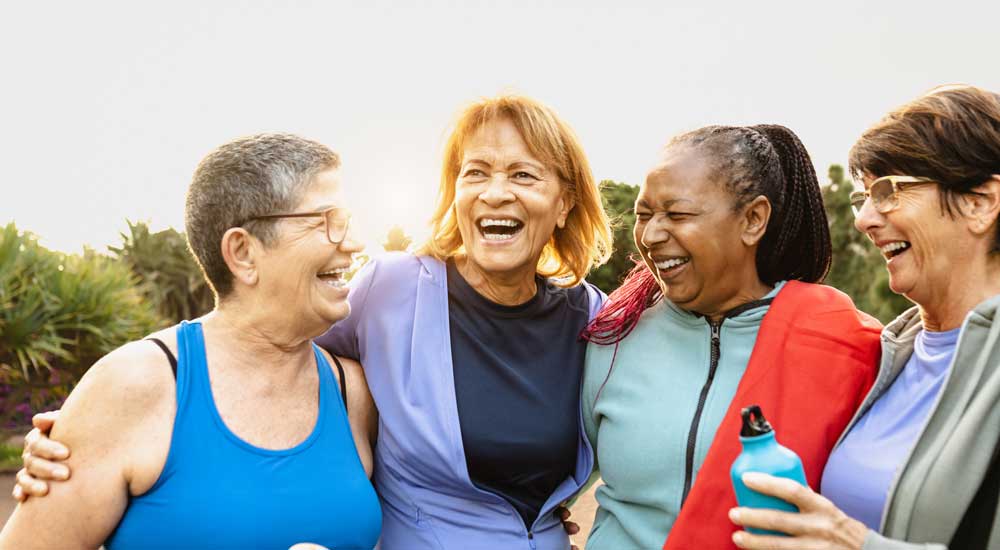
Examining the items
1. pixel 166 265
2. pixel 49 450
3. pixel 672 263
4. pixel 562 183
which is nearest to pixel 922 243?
pixel 672 263

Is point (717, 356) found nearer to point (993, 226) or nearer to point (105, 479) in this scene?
point (993, 226)

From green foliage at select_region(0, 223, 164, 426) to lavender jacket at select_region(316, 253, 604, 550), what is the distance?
8.32m

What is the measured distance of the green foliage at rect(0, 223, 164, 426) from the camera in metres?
10.1

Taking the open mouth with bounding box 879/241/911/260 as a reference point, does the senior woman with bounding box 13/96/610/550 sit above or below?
below

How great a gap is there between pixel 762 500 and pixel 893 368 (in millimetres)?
739

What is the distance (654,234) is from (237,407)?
1.42m

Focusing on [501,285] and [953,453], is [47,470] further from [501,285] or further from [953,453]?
[953,453]

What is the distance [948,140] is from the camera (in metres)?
2.42

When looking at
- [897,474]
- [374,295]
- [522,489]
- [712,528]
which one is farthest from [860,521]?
[374,295]

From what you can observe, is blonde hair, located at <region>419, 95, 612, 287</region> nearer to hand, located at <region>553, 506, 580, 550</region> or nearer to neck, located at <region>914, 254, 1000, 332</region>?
hand, located at <region>553, 506, 580, 550</region>

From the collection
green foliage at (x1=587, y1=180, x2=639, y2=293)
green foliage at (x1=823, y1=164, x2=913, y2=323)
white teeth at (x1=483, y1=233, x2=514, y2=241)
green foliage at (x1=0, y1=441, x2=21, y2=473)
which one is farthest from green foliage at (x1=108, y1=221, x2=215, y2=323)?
white teeth at (x1=483, y1=233, x2=514, y2=241)

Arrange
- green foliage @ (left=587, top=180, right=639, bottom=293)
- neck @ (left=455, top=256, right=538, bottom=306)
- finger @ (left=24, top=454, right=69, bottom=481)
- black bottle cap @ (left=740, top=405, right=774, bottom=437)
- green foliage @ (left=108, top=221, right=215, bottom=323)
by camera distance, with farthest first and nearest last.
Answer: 1. green foliage @ (left=108, top=221, right=215, bottom=323)
2. green foliage @ (left=587, top=180, right=639, bottom=293)
3. neck @ (left=455, top=256, right=538, bottom=306)
4. finger @ (left=24, top=454, right=69, bottom=481)
5. black bottle cap @ (left=740, top=405, right=774, bottom=437)

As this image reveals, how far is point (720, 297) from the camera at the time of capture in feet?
9.44

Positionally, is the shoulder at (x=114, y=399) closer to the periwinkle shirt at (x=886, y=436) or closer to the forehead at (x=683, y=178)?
the forehead at (x=683, y=178)
